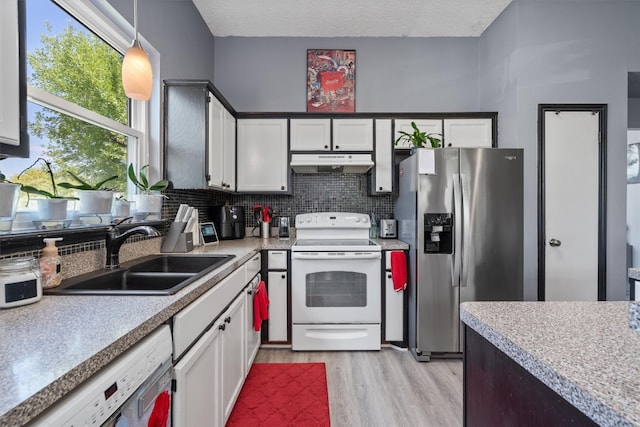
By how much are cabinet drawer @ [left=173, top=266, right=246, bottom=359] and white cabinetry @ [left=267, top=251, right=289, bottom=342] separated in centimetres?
75

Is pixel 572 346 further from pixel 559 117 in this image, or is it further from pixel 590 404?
pixel 559 117

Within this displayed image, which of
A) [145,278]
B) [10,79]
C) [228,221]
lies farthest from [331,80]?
[10,79]

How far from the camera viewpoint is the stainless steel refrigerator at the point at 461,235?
2242 millimetres

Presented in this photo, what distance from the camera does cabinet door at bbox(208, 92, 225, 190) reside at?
219cm

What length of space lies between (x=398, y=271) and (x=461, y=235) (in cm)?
56

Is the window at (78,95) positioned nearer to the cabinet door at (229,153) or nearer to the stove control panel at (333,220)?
the cabinet door at (229,153)

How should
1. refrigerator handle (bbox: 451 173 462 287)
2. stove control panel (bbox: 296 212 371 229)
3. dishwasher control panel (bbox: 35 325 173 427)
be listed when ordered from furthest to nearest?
1. stove control panel (bbox: 296 212 371 229)
2. refrigerator handle (bbox: 451 173 462 287)
3. dishwasher control panel (bbox: 35 325 173 427)

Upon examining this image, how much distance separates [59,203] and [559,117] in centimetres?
352

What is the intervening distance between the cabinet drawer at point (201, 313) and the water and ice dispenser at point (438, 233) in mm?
1464

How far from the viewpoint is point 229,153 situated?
2654 mm

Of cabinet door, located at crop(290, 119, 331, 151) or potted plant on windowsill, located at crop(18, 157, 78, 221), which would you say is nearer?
potted plant on windowsill, located at crop(18, 157, 78, 221)

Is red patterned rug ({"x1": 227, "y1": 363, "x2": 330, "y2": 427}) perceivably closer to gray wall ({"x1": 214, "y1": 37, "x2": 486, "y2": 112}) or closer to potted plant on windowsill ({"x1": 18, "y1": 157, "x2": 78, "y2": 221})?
potted plant on windowsill ({"x1": 18, "y1": 157, "x2": 78, "y2": 221})

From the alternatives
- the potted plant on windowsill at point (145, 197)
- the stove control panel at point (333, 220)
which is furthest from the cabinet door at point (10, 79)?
the stove control panel at point (333, 220)

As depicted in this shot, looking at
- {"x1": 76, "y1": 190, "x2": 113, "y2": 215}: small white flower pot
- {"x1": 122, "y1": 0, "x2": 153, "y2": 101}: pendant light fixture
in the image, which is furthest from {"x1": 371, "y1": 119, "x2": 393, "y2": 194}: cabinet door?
{"x1": 76, "y1": 190, "x2": 113, "y2": 215}: small white flower pot
